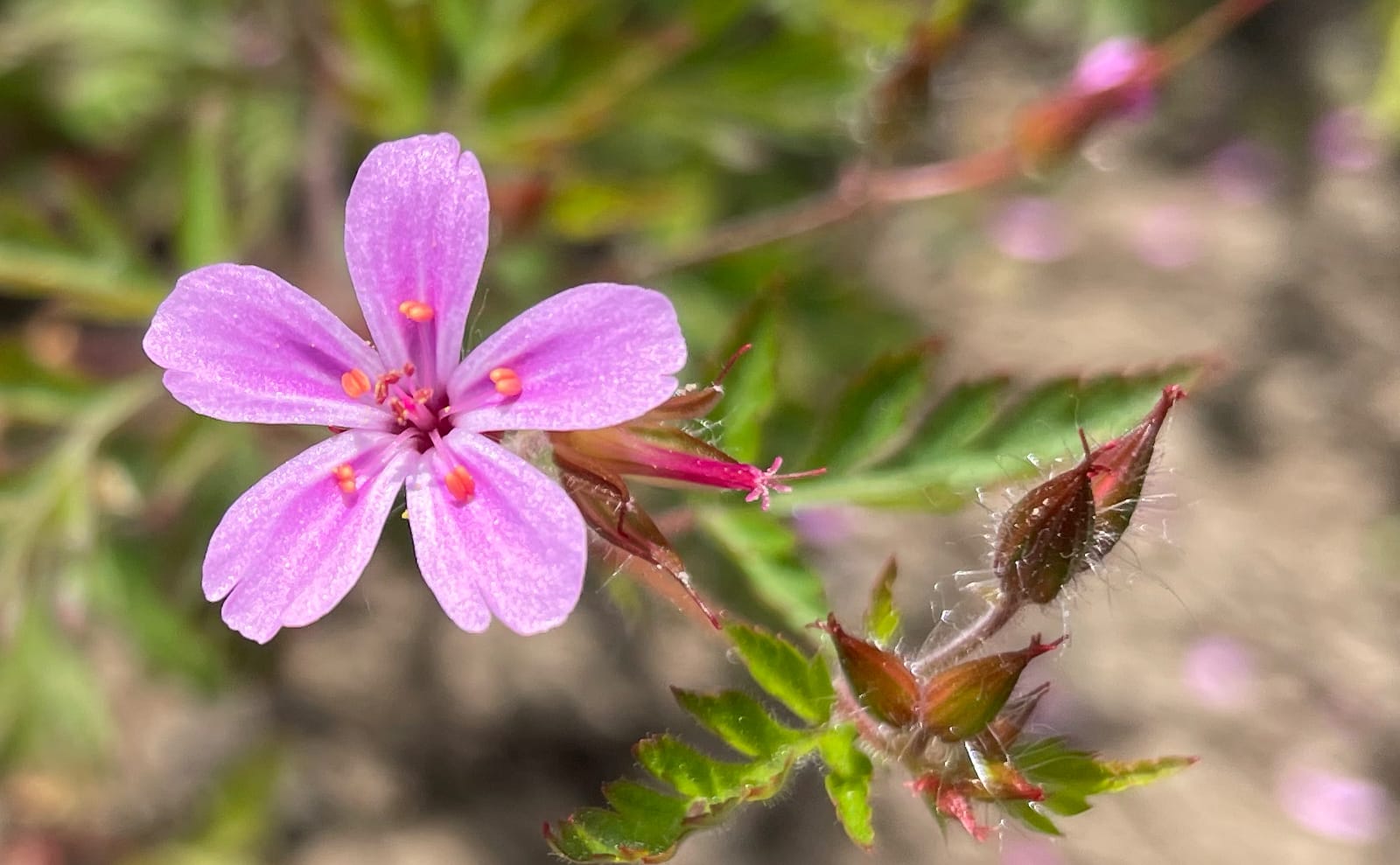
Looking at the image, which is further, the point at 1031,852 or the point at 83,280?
the point at 1031,852

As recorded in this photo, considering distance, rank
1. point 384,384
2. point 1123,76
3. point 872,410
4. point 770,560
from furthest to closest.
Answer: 1. point 1123,76
2. point 872,410
3. point 770,560
4. point 384,384

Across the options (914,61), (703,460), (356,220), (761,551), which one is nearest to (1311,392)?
(914,61)

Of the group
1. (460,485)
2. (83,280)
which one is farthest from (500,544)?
(83,280)

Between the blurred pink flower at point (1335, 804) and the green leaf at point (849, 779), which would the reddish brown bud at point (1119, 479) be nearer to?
the green leaf at point (849, 779)

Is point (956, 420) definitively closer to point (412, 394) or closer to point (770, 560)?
point (770, 560)

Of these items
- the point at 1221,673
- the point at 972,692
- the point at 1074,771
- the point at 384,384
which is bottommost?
the point at 1221,673

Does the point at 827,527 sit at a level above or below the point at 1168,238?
below

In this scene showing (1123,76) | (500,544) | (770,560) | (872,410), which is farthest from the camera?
(1123,76)
